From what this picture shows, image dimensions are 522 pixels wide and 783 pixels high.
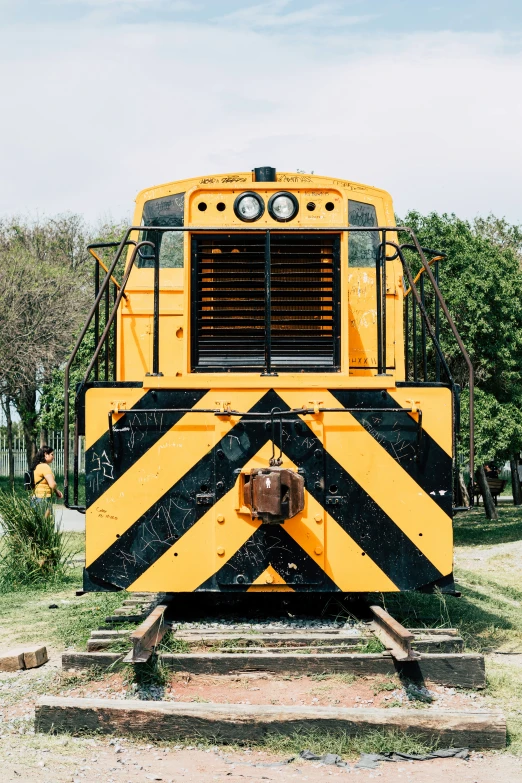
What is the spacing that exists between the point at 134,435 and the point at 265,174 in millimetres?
2253

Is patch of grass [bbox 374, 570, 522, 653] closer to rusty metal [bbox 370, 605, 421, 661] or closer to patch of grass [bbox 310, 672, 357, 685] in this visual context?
rusty metal [bbox 370, 605, 421, 661]

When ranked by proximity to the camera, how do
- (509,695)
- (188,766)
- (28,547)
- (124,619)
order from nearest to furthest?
1. (188,766)
2. (509,695)
3. (124,619)
4. (28,547)

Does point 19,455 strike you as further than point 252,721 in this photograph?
Yes

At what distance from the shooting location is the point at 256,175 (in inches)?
264

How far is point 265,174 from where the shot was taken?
21.8 ft

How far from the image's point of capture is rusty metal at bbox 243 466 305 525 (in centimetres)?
530

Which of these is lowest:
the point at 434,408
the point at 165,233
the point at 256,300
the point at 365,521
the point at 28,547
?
the point at 28,547

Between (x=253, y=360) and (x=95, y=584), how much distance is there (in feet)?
5.80

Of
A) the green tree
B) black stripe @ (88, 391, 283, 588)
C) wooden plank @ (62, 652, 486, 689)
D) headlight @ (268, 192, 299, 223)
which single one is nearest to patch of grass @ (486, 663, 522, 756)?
wooden plank @ (62, 652, 486, 689)

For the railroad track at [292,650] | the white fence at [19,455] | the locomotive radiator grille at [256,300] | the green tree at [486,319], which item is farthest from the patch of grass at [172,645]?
the white fence at [19,455]

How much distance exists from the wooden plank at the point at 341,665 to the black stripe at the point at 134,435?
120cm

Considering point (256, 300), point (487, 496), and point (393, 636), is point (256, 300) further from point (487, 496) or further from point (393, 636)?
point (487, 496)

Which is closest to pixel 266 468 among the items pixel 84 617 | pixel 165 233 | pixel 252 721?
pixel 252 721

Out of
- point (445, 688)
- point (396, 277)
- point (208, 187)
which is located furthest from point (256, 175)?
point (445, 688)
